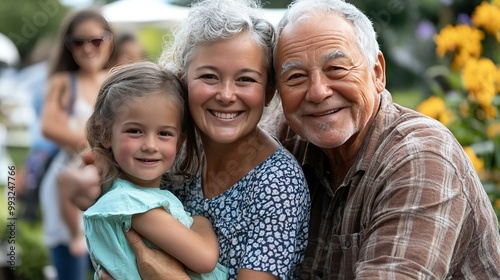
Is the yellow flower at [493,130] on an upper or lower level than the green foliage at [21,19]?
upper

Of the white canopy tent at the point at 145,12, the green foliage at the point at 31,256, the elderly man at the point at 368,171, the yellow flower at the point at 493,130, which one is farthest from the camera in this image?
the white canopy tent at the point at 145,12

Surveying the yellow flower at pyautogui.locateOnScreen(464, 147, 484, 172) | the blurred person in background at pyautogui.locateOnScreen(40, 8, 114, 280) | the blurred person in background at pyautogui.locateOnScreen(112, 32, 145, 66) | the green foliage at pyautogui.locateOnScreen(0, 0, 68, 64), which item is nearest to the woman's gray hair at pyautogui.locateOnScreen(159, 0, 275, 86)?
the blurred person in background at pyautogui.locateOnScreen(40, 8, 114, 280)

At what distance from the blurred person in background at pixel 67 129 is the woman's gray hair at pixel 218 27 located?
197 centimetres

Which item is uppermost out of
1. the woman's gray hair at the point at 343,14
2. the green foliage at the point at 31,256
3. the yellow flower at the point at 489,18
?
the woman's gray hair at the point at 343,14

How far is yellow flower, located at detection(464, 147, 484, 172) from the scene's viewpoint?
469cm

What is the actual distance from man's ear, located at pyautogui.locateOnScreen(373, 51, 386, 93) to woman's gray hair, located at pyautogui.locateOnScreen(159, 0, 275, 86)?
38cm

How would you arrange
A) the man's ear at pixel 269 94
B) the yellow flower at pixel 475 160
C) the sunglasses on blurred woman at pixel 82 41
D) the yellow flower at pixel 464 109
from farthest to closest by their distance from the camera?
1. the yellow flower at pixel 464 109
2. the yellow flower at pixel 475 160
3. the sunglasses on blurred woman at pixel 82 41
4. the man's ear at pixel 269 94

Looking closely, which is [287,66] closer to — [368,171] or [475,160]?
[368,171]

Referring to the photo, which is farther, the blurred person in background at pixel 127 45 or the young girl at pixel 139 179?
the blurred person in background at pixel 127 45

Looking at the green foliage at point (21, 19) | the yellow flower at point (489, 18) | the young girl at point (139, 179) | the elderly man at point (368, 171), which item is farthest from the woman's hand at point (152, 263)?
the green foliage at point (21, 19)

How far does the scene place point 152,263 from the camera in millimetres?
→ 2498

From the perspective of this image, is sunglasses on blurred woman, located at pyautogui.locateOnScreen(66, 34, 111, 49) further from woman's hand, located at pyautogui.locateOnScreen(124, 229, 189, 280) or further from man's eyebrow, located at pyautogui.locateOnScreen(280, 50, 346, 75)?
woman's hand, located at pyautogui.locateOnScreen(124, 229, 189, 280)

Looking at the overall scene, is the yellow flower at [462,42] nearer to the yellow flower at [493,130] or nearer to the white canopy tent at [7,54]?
the yellow flower at [493,130]

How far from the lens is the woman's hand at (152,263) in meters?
2.50
